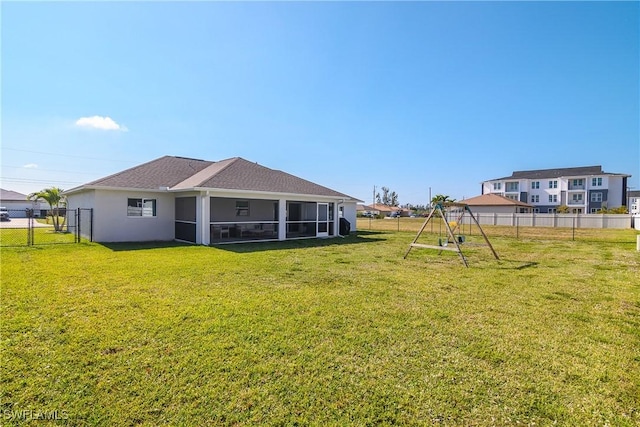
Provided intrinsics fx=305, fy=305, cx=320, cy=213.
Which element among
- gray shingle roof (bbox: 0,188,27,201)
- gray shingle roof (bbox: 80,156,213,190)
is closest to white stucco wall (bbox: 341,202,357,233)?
gray shingle roof (bbox: 80,156,213,190)

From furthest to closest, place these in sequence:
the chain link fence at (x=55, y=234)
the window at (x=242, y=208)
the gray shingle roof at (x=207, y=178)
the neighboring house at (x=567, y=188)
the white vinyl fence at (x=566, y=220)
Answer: the neighboring house at (x=567, y=188) → the white vinyl fence at (x=566, y=220) → the window at (x=242, y=208) → the gray shingle roof at (x=207, y=178) → the chain link fence at (x=55, y=234)

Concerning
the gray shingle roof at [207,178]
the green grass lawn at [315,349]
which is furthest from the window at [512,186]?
the green grass lawn at [315,349]

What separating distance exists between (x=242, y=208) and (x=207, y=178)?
4.57m

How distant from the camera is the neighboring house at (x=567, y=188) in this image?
44.6m

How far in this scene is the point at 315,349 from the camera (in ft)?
11.7

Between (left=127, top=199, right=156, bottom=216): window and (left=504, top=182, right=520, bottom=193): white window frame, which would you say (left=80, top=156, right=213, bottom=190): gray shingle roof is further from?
(left=504, top=182, right=520, bottom=193): white window frame

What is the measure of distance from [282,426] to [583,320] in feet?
Answer: 16.4

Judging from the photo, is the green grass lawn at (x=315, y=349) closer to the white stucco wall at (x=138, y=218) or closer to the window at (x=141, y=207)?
the white stucco wall at (x=138, y=218)

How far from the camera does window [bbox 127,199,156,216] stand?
14097mm

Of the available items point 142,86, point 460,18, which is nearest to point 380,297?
point 460,18

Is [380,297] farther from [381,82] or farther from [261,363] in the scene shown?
[381,82]

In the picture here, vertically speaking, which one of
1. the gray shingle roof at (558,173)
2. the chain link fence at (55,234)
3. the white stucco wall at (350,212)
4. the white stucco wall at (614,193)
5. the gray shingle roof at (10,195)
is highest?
the gray shingle roof at (558,173)

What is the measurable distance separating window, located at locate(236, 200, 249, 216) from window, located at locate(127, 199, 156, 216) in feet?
15.5

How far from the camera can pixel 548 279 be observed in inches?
297
